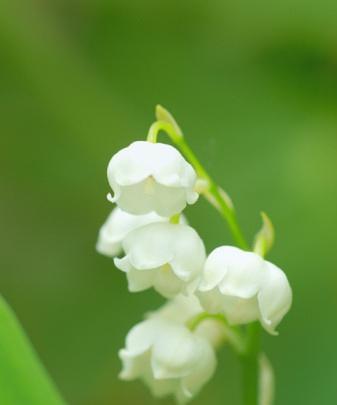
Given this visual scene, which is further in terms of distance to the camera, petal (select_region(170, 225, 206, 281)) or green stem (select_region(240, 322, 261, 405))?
green stem (select_region(240, 322, 261, 405))

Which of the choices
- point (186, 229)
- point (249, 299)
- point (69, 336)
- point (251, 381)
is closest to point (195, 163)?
point (186, 229)

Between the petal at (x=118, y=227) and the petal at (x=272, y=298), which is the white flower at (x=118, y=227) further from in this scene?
the petal at (x=272, y=298)

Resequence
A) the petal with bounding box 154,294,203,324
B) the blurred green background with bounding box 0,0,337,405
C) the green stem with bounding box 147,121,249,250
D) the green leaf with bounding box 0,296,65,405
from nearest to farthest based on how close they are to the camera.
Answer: the green leaf with bounding box 0,296,65,405 → the green stem with bounding box 147,121,249,250 → the petal with bounding box 154,294,203,324 → the blurred green background with bounding box 0,0,337,405

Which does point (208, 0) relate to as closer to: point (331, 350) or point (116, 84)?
point (116, 84)

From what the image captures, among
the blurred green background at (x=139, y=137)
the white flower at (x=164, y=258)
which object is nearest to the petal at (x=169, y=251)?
→ the white flower at (x=164, y=258)

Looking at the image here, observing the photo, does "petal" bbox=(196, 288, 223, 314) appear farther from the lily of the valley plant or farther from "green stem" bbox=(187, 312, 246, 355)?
"green stem" bbox=(187, 312, 246, 355)

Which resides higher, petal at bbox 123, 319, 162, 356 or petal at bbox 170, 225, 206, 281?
petal at bbox 170, 225, 206, 281

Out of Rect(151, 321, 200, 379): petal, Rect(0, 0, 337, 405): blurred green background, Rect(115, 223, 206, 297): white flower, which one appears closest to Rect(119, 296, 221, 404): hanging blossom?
Rect(151, 321, 200, 379): petal

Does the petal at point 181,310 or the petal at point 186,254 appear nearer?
the petal at point 186,254

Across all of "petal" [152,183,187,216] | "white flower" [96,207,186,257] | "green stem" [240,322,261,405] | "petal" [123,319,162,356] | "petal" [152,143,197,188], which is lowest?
"green stem" [240,322,261,405]
